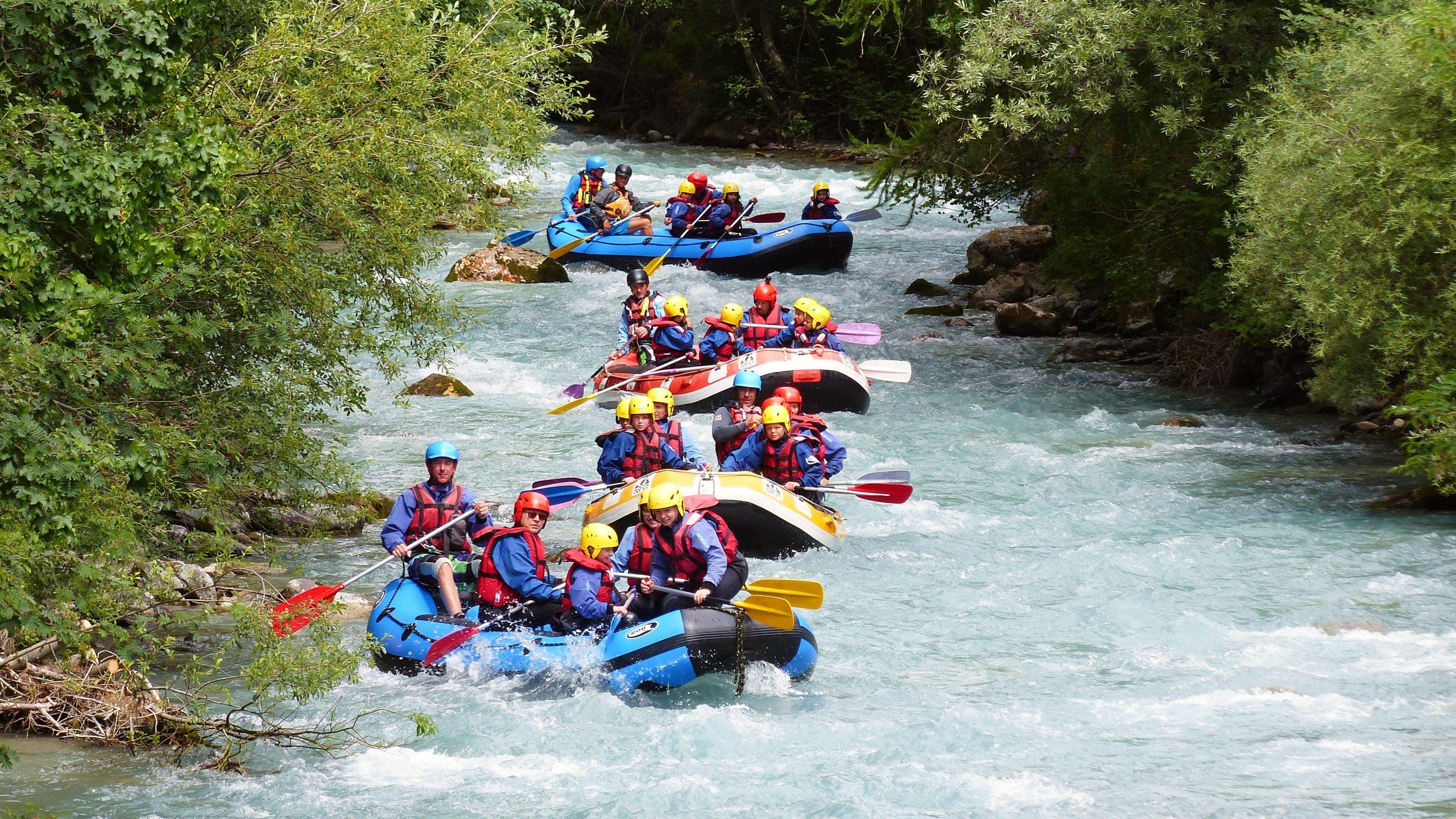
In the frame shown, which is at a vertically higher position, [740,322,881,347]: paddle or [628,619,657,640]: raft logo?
[740,322,881,347]: paddle

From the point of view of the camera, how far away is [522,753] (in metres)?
6.80

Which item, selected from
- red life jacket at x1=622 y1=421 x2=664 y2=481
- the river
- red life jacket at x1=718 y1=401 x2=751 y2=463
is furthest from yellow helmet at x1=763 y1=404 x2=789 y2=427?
the river

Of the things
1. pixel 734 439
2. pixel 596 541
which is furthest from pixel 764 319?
pixel 596 541

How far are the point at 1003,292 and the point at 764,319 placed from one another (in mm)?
5551

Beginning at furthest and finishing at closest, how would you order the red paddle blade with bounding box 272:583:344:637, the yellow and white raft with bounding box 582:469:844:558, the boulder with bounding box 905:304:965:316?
the boulder with bounding box 905:304:965:316 < the yellow and white raft with bounding box 582:469:844:558 < the red paddle blade with bounding box 272:583:344:637

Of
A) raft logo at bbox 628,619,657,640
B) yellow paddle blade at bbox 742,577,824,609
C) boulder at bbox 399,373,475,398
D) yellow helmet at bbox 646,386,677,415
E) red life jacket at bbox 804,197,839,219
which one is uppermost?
red life jacket at bbox 804,197,839,219

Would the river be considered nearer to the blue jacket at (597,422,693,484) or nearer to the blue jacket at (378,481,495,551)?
the blue jacket at (597,422,693,484)

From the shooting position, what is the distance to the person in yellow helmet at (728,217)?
20016mm

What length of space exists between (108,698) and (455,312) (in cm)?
423

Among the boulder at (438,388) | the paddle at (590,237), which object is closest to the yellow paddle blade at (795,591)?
the boulder at (438,388)

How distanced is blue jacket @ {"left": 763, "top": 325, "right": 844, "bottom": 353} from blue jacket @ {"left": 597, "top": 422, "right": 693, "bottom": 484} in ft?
13.6

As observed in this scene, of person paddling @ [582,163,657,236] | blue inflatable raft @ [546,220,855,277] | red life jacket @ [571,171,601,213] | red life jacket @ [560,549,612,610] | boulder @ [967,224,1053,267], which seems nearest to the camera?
red life jacket @ [560,549,612,610]

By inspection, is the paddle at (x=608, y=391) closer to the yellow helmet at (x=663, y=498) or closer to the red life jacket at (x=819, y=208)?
the yellow helmet at (x=663, y=498)

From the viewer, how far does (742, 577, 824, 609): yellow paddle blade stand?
7570 mm
